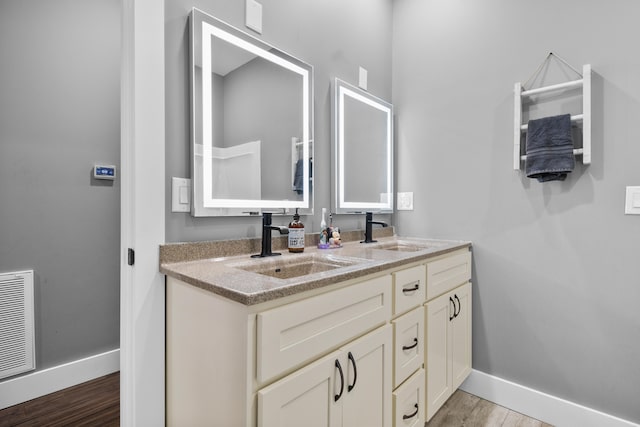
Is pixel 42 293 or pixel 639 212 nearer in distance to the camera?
pixel 639 212

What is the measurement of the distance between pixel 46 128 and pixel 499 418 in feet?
9.90

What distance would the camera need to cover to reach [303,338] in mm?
911

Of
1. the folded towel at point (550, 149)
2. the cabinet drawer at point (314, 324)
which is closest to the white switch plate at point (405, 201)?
the folded towel at point (550, 149)

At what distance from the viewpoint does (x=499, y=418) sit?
1.75m

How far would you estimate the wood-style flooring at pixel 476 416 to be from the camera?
170 centimetres

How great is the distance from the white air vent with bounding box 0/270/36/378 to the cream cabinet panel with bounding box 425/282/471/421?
2.15 m

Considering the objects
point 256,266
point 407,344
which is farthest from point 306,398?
point 407,344

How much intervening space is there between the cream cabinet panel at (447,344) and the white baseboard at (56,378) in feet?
6.51

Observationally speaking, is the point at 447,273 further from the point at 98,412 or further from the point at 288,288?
the point at 98,412

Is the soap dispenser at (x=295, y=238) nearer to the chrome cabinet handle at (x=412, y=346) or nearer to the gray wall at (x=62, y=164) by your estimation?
the chrome cabinet handle at (x=412, y=346)

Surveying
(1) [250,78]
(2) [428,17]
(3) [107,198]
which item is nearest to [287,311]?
(1) [250,78]

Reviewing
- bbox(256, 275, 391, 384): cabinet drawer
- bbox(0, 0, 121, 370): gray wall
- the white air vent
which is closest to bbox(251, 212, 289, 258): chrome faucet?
bbox(256, 275, 391, 384): cabinet drawer

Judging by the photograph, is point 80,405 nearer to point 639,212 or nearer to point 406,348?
point 406,348

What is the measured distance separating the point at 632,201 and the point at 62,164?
3.03m
